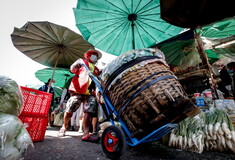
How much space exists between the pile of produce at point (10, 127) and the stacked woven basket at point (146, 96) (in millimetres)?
776

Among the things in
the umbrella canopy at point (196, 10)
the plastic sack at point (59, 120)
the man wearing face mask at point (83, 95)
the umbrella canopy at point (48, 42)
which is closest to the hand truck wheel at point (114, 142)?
the man wearing face mask at point (83, 95)

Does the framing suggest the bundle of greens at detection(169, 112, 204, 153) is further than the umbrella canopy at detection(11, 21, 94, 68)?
No

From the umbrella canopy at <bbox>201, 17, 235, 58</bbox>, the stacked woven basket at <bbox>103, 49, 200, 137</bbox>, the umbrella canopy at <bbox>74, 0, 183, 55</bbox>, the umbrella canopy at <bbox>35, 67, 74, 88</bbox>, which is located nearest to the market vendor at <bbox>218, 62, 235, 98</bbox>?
the umbrella canopy at <bbox>201, 17, 235, 58</bbox>

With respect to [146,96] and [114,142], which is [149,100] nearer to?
[146,96]

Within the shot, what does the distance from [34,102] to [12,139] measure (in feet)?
4.64

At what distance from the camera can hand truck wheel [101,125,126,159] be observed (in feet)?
3.48

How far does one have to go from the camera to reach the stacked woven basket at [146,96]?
1.03 metres

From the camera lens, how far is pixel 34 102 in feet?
6.49

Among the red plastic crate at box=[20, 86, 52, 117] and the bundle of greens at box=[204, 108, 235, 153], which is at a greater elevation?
the red plastic crate at box=[20, 86, 52, 117]

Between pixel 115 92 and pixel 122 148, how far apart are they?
52 centimetres

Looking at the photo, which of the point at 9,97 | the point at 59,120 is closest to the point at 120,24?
the point at 9,97

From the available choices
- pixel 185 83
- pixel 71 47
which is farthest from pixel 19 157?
pixel 185 83

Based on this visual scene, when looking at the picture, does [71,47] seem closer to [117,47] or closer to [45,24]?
[45,24]

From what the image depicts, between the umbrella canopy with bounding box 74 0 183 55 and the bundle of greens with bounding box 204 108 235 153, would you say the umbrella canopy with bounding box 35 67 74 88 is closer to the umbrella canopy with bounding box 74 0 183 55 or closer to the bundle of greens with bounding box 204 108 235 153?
the umbrella canopy with bounding box 74 0 183 55
